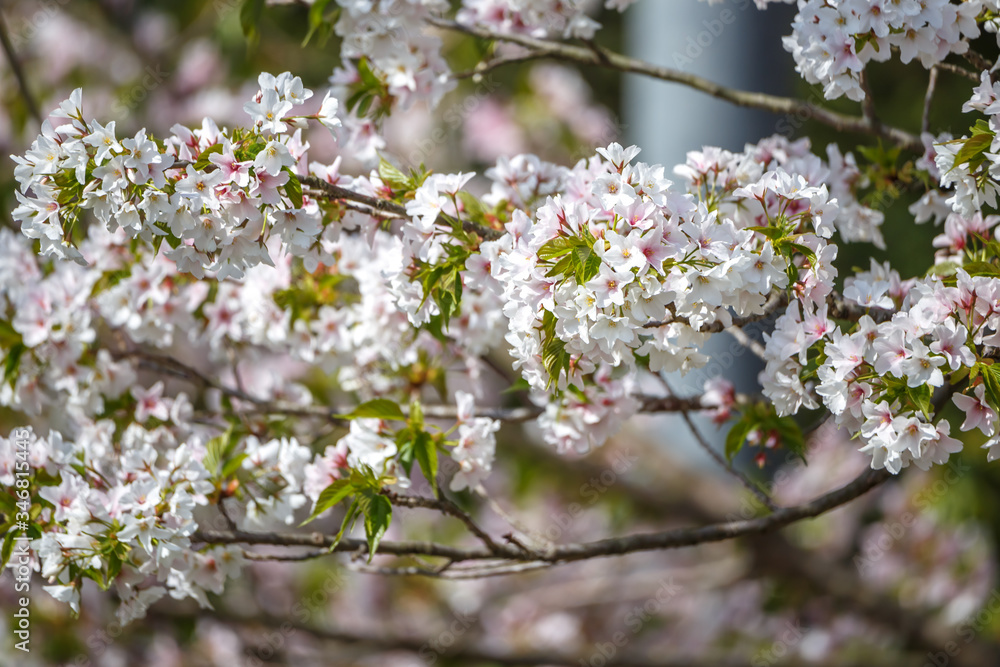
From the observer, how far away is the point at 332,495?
117cm

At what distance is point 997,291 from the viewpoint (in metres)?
0.96

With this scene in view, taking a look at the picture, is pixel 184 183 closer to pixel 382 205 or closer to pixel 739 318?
pixel 382 205

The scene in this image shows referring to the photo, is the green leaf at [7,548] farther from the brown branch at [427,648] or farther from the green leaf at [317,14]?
the brown branch at [427,648]

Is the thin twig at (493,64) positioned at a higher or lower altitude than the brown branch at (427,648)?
higher

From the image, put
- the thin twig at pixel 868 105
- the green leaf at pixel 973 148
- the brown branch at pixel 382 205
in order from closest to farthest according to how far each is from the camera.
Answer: the green leaf at pixel 973 148
the brown branch at pixel 382 205
the thin twig at pixel 868 105

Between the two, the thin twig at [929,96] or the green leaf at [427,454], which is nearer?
the green leaf at [427,454]

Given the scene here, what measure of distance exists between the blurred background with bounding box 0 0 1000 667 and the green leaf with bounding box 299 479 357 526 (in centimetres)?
84

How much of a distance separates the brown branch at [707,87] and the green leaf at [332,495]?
82 centimetres

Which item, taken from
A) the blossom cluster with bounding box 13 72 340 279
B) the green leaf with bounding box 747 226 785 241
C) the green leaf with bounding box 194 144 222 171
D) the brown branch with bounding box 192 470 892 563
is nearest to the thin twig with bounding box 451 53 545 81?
the blossom cluster with bounding box 13 72 340 279

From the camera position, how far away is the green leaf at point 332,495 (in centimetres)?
116

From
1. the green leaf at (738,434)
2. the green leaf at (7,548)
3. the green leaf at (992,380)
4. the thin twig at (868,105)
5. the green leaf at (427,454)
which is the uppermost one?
the thin twig at (868,105)

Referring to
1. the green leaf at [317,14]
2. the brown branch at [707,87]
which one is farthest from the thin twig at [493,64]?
the green leaf at [317,14]

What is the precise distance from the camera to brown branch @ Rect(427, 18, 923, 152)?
4.69 feet

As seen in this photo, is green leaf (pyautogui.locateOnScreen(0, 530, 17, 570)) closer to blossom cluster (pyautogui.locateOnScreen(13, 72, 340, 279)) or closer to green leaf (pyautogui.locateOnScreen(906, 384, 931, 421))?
blossom cluster (pyautogui.locateOnScreen(13, 72, 340, 279))
